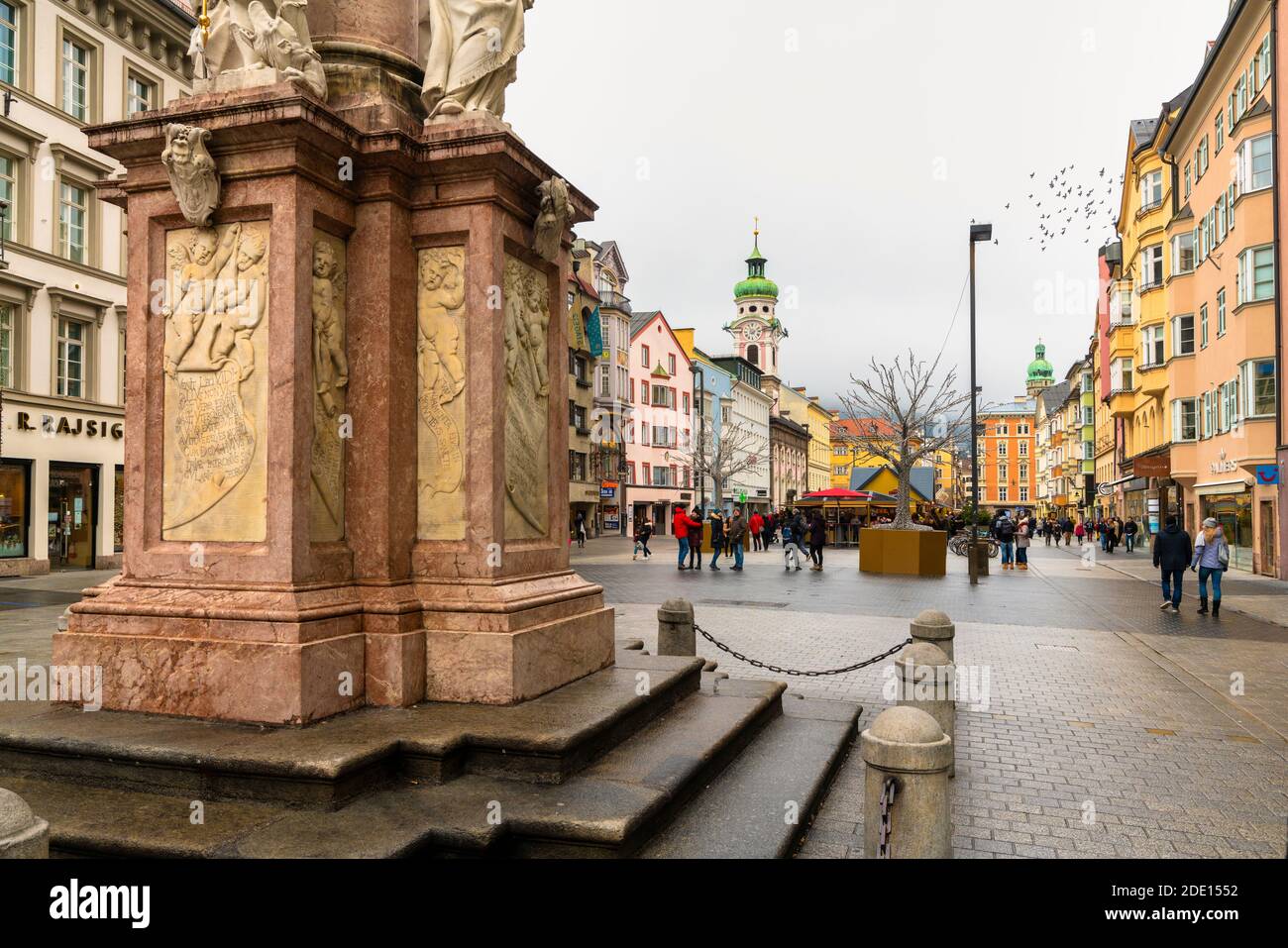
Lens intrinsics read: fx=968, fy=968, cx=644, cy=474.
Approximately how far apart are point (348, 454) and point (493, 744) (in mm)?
1994

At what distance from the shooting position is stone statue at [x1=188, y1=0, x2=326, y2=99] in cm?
559

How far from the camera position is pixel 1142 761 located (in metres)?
6.84

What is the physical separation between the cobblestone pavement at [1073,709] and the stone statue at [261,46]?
5171mm

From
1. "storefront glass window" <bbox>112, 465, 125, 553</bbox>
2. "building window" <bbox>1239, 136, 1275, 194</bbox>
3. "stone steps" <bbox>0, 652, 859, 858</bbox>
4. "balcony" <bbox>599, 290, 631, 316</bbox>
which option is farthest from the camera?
"balcony" <bbox>599, 290, 631, 316</bbox>

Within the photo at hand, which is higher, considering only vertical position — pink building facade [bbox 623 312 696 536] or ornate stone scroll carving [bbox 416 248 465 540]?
pink building facade [bbox 623 312 696 536]

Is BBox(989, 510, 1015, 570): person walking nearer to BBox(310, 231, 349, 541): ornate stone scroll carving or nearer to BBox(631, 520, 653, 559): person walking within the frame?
BBox(631, 520, 653, 559): person walking

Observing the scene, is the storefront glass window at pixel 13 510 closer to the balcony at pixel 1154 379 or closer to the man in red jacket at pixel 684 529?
the man in red jacket at pixel 684 529

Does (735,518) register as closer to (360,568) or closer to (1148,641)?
(1148,641)

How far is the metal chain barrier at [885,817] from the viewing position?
151 inches

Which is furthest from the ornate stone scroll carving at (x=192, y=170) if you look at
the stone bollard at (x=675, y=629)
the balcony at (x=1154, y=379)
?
the balcony at (x=1154, y=379)

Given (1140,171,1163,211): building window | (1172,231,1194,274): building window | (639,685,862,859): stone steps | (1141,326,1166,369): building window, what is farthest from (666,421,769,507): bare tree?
(639,685,862,859): stone steps

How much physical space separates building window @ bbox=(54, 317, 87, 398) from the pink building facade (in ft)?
149
